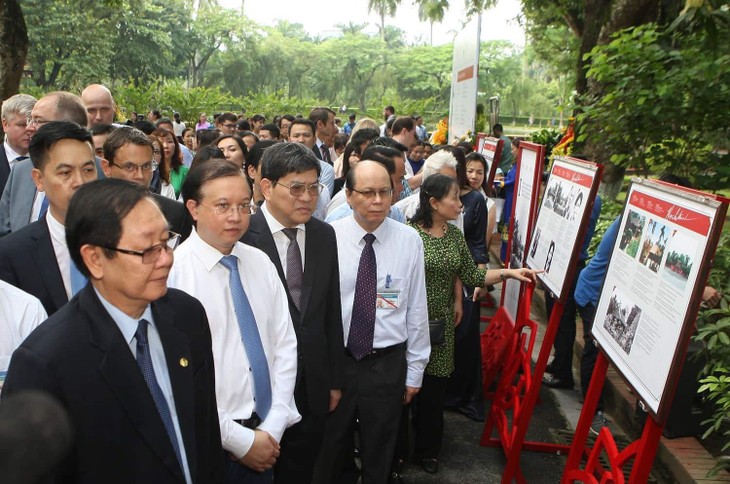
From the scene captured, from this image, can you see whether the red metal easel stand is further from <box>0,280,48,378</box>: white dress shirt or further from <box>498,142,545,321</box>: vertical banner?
<box>0,280,48,378</box>: white dress shirt

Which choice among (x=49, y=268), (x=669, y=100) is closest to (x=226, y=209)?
(x=49, y=268)

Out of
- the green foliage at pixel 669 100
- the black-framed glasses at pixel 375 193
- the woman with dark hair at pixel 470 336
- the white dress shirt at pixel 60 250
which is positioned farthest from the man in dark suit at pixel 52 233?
the green foliage at pixel 669 100

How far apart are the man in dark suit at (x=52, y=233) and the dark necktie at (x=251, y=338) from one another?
636 mm

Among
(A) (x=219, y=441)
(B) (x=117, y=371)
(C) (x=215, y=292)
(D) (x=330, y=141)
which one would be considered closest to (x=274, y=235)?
(C) (x=215, y=292)

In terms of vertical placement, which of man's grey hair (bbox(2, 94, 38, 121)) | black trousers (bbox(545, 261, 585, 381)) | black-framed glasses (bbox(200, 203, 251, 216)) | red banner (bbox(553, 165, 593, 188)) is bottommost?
black trousers (bbox(545, 261, 585, 381))

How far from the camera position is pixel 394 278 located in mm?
3412

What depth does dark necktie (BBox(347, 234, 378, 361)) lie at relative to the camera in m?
3.33

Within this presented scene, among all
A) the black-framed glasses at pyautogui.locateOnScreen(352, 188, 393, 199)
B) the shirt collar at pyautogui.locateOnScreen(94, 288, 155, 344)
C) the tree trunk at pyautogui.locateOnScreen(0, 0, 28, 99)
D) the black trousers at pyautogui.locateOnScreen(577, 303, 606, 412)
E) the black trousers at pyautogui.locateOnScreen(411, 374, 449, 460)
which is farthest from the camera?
the tree trunk at pyautogui.locateOnScreen(0, 0, 28, 99)

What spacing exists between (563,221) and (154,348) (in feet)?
8.02

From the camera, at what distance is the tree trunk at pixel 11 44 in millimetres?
8062

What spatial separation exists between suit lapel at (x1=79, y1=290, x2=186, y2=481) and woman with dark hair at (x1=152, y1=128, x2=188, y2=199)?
13.0ft

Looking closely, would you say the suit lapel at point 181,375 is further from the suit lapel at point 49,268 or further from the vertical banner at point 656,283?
the vertical banner at point 656,283

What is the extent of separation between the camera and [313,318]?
9.49 feet

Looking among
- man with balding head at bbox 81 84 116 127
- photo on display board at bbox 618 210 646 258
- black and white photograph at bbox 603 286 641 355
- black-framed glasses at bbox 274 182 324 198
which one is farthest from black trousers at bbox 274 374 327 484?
man with balding head at bbox 81 84 116 127
